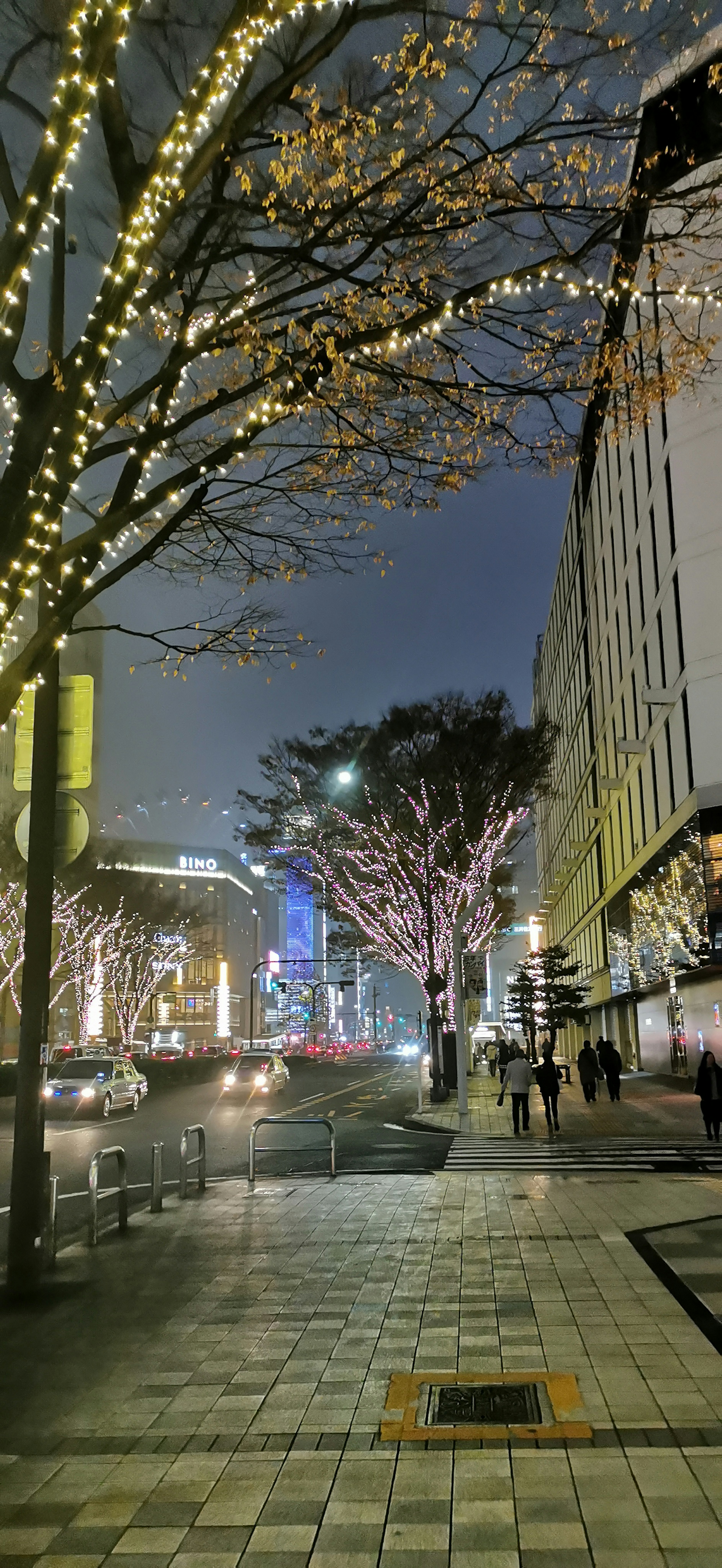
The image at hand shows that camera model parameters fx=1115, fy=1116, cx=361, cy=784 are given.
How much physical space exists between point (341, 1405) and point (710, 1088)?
1263 cm

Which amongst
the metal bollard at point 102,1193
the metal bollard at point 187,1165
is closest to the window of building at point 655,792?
the metal bollard at point 187,1165

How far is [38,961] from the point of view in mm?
8734

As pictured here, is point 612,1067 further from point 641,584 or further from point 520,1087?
point 641,584

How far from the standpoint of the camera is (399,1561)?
12.0 ft

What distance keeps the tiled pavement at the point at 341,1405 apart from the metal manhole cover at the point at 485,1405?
264 millimetres

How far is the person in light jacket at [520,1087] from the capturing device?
1898 centimetres

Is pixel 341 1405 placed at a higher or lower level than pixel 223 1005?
lower

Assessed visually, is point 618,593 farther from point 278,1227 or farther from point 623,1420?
point 623,1420

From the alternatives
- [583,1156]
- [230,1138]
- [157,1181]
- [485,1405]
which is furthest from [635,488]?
[485,1405]

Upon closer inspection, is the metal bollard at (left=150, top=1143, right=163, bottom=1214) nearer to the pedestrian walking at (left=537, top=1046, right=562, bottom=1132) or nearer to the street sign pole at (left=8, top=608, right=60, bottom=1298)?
the street sign pole at (left=8, top=608, right=60, bottom=1298)

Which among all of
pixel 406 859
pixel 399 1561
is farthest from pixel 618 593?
pixel 399 1561

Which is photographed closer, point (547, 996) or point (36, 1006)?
point (36, 1006)

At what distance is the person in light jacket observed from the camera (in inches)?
747

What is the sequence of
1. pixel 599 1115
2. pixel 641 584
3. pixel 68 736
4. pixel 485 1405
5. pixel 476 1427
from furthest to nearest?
pixel 641 584
pixel 599 1115
pixel 68 736
pixel 485 1405
pixel 476 1427
